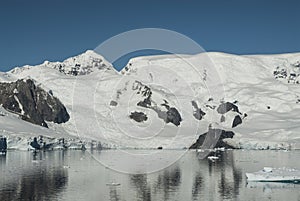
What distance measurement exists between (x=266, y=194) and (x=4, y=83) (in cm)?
12038

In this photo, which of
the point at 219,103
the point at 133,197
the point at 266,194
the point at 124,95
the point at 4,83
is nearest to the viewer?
the point at 133,197

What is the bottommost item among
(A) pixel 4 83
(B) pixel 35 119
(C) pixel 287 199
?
(C) pixel 287 199

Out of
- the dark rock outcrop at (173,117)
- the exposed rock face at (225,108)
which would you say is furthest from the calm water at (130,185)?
the exposed rock face at (225,108)

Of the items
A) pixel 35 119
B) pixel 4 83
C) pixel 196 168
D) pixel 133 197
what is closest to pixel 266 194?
pixel 133 197

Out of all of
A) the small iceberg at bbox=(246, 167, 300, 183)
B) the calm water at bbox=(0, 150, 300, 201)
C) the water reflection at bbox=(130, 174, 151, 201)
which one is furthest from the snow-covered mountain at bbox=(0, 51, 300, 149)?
the small iceberg at bbox=(246, 167, 300, 183)

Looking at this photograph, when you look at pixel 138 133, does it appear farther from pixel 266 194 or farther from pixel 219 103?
pixel 266 194

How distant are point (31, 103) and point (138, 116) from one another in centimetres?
3469

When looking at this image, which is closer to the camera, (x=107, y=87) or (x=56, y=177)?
(x=56, y=177)

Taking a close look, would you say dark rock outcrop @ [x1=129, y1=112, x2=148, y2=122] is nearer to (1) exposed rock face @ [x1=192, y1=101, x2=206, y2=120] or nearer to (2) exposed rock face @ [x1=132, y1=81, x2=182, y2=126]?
(2) exposed rock face @ [x1=132, y1=81, x2=182, y2=126]

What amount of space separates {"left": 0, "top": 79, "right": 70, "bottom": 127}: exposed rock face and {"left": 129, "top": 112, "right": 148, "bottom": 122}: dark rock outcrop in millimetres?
20967

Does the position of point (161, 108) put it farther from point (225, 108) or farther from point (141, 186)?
point (141, 186)

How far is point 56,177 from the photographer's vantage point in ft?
182

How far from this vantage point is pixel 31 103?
470ft

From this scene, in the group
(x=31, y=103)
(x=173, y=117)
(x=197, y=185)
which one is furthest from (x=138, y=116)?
(x=197, y=185)
